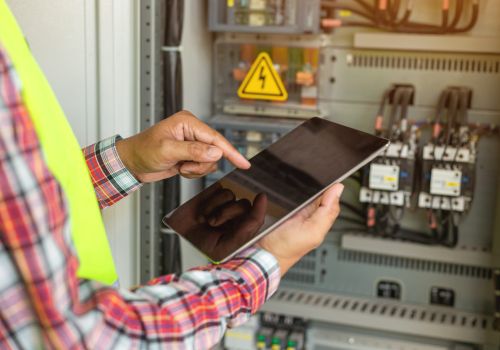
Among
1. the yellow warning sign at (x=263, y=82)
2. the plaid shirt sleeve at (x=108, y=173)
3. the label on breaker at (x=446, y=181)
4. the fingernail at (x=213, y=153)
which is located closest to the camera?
the fingernail at (x=213, y=153)

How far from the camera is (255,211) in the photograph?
3.76ft

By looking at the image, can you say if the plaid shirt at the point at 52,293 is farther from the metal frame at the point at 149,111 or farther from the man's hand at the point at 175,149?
the metal frame at the point at 149,111

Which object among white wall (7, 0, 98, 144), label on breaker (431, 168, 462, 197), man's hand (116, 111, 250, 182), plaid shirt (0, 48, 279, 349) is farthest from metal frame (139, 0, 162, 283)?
plaid shirt (0, 48, 279, 349)

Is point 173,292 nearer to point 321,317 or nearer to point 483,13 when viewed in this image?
point 321,317

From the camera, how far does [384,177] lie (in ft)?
6.66

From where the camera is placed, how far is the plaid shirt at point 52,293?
2.32 feet

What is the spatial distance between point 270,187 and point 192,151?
164mm

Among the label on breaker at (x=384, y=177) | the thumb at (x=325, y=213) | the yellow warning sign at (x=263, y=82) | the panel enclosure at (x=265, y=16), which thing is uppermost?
the panel enclosure at (x=265, y=16)

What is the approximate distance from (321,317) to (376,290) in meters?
0.24

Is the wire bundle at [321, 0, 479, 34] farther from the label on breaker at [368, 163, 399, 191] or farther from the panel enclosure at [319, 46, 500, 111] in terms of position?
the label on breaker at [368, 163, 399, 191]

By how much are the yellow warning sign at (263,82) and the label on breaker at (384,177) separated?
14.3 inches

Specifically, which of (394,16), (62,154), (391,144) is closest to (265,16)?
(394,16)

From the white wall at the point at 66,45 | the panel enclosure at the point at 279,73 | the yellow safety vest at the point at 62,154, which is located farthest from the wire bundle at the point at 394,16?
the yellow safety vest at the point at 62,154

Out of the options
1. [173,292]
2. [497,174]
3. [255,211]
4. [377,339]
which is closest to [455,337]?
[377,339]
